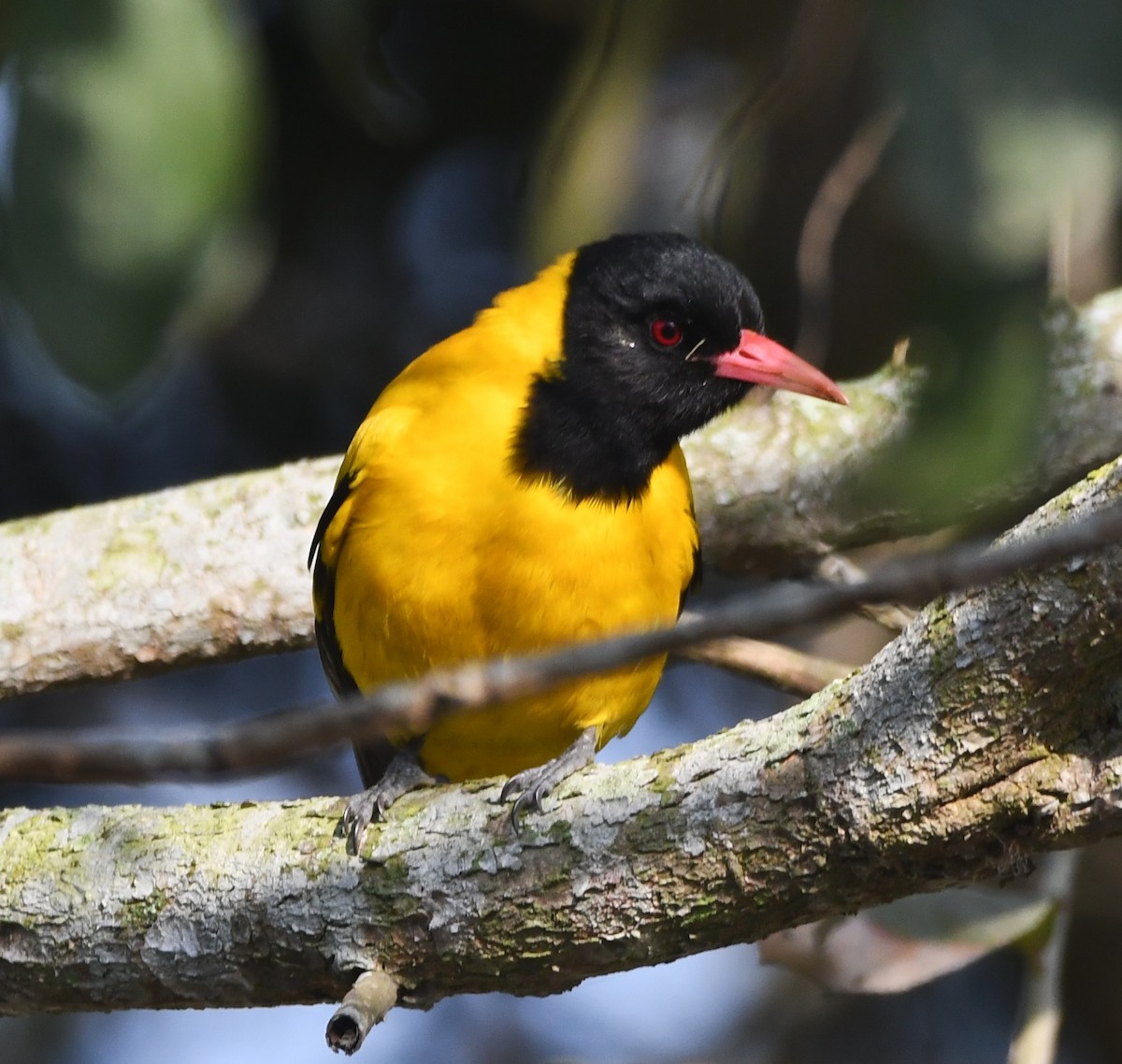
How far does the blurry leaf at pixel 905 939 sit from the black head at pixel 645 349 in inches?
42.8

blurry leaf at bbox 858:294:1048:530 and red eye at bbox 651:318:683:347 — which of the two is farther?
red eye at bbox 651:318:683:347

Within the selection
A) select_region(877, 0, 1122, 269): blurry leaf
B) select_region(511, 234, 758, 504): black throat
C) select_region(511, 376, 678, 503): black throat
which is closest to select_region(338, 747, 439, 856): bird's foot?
select_region(511, 376, 678, 503): black throat

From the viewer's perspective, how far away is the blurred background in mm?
1496

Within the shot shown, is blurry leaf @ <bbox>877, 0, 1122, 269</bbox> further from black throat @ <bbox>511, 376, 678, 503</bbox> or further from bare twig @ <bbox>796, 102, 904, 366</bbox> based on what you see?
bare twig @ <bbox>796, 102, 904, 366</bbox>

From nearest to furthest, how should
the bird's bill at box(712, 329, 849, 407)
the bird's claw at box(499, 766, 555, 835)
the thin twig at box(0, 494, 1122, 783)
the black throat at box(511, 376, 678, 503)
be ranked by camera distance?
the thin twig at box(0, 494, 1122, 783)
the bird's claw at box(499, 766, 555, 835)
the black throat at box(511, 376, 678, 503)
the bird's bill at box(712, 329, 849, 407)

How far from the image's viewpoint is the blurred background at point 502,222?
4.91 ft

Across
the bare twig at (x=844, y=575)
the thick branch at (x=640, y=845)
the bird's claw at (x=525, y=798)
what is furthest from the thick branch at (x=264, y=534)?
the bird's claw at (x=525, y=798)

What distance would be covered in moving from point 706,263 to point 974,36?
7.07ft

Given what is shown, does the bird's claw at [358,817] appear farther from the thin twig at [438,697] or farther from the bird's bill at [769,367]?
the thin twig at [438,697]

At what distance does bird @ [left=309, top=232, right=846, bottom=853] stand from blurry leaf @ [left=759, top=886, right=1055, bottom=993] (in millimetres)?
661

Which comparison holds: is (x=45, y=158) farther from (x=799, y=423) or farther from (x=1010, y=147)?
(x=799, y=423)

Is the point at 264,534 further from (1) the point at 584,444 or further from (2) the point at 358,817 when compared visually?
(2) the point at 358,817

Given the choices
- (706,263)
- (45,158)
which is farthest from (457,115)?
(45,158)

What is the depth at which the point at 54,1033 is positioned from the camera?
6020 mm
